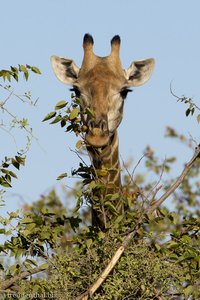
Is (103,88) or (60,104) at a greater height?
(103,88)

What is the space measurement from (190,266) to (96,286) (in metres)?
0.96

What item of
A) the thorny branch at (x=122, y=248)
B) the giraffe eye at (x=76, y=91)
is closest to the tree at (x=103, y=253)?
the thorny branch at (x=122, y=248)

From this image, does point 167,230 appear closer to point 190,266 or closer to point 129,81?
point 190,266

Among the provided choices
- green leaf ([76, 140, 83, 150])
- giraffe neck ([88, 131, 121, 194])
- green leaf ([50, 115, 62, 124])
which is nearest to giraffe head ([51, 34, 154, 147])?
giraffe neck ([88, 131, 121, 194])

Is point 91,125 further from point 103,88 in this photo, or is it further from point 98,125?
point 103,88

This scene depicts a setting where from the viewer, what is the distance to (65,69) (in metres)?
11.3

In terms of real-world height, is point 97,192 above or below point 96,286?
above

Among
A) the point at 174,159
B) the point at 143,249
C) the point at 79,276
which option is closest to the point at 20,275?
the point at 79,276

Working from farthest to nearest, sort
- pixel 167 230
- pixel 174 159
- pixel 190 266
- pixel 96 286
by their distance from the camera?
pixel 174 159 → pixel 167 230 → pixel 190 266 → pixel 96 286

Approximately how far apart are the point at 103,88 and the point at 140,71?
128 cm

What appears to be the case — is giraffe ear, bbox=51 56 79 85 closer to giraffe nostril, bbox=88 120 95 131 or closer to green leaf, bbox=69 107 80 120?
giraffe nostril, bbox=88 120 95 131

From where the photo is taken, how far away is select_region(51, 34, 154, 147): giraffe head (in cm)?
946

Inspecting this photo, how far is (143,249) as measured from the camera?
725 cm

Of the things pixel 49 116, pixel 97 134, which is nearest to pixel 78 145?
pixel 49 116
